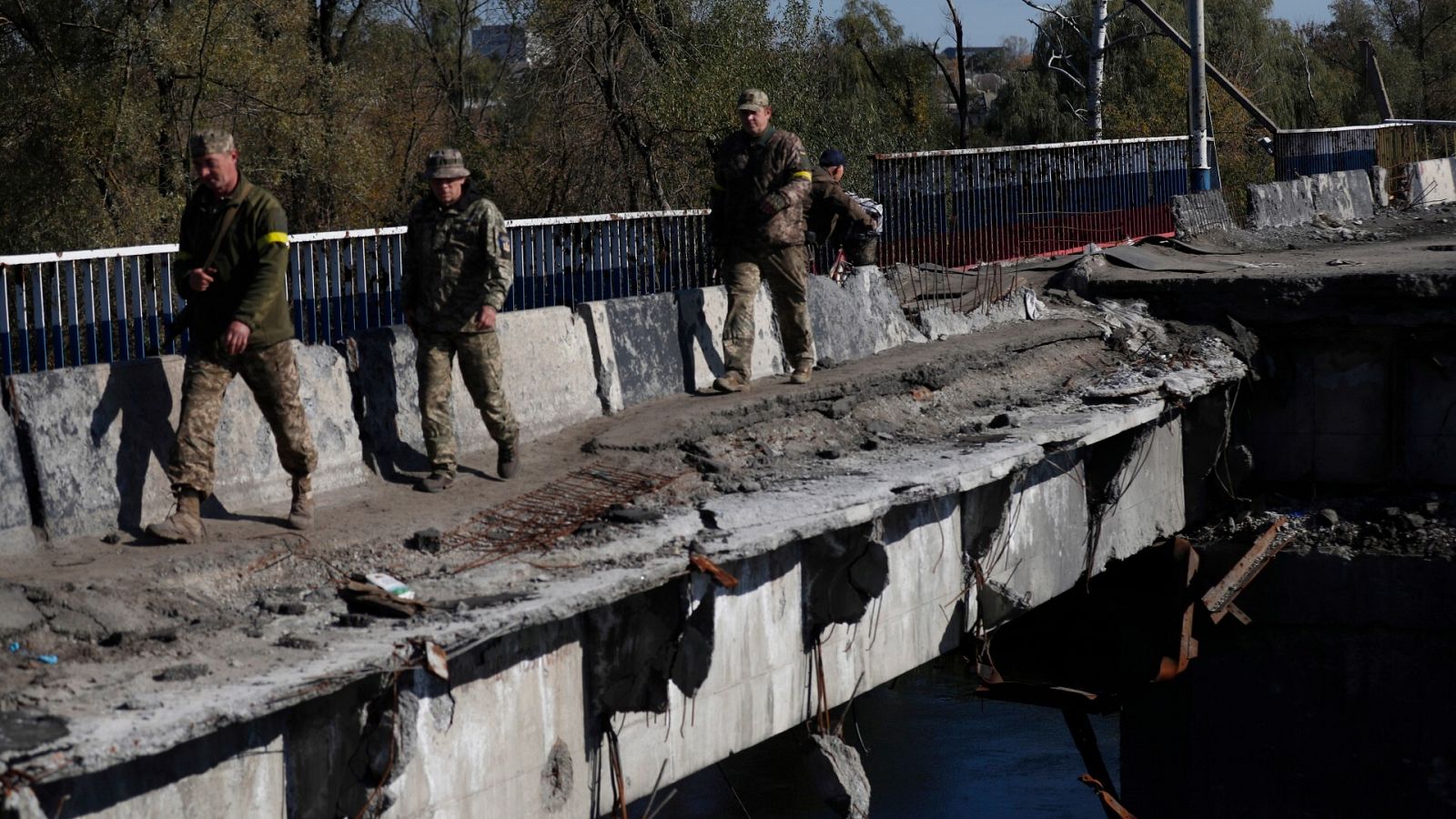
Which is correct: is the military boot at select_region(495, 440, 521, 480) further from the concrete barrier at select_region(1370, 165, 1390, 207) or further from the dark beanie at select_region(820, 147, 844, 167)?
the concrete barrier at select_region(1370, 165, 1390, 207)

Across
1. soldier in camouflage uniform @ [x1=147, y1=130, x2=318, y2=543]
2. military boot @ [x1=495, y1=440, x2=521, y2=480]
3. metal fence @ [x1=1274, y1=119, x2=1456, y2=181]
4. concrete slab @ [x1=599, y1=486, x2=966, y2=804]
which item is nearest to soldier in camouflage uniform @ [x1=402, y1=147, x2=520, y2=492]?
military boot @ [x1=495, y1=440, x2=521, y2=480]

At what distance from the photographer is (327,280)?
10492 mm

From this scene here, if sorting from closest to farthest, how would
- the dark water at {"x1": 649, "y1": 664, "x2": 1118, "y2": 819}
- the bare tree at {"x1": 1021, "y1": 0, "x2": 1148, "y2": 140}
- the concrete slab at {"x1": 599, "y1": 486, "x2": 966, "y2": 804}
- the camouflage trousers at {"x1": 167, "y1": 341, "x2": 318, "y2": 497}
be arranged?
the camouflage trousers at {"x1": 167, "y1": 341, "x2": 318, "y2": 497} → the concrete slab at {"x1": 599, "y1": 486, "x2": 966, "y2": 804} → the dark water at {"x1": 649, "y1": 664, "x2": 1118, "y2": 819} → the bare tree at {"x1": 1021, "y1": 0, "x2": 1148, "y2": 140}

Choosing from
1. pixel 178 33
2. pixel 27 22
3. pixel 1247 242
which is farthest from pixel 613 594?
pixel 27 22

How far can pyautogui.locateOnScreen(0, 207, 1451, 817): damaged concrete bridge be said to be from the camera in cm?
489

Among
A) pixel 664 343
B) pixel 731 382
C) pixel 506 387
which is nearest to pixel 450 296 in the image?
pixel 506 387

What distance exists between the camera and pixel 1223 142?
38.9 meters

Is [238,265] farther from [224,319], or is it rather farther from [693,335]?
[693,335]

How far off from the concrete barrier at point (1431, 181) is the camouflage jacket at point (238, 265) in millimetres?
25225

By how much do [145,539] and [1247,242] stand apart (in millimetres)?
15939

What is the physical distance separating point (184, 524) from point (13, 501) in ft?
2.06

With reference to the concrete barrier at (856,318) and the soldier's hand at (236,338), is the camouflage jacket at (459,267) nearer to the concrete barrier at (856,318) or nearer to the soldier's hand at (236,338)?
the soldier's hand at (236,338)

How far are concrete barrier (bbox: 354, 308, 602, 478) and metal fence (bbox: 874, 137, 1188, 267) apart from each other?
792cm

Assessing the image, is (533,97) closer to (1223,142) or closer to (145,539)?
(145,539)
